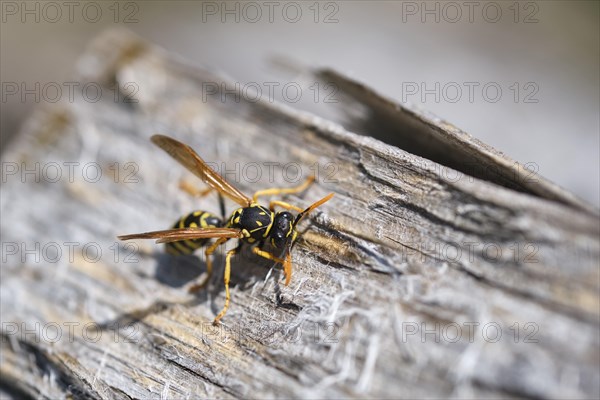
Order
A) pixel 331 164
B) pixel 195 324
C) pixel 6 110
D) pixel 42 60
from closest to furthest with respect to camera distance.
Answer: pixel 195 324
pixel 331 164
pixel 6 110
pixel 42 60

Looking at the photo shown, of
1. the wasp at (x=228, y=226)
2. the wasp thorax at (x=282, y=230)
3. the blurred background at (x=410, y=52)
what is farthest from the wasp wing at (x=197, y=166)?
the blurred background at (x=410, y=52)

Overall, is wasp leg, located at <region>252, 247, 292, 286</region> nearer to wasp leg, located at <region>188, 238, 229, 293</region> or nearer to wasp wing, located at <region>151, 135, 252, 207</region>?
wasp leg, located at <region>188, 238, 229, 293</region>

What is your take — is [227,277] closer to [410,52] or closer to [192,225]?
[192,225]

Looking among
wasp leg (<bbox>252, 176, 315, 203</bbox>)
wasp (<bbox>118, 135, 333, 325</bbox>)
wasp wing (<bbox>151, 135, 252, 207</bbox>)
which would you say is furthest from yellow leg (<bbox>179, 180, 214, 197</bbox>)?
wasp leg (<bbox>252, 176, 315, 203</bbox>)

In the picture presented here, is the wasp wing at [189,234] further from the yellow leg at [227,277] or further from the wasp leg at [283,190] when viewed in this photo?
the wasp leg at [283,190]

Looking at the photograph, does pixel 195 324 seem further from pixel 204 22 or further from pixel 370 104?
pixel 204 22

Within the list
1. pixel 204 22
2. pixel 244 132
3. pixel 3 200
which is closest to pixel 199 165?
pixel 244 132
